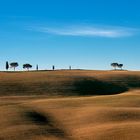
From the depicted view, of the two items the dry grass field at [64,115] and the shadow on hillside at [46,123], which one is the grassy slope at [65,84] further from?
the shadow on hillside at [46,123]

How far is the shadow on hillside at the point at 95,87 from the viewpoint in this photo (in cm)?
8556

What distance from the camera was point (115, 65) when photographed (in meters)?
163

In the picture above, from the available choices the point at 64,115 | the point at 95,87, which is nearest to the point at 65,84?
the point at 95,87

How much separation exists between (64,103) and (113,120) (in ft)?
49.1

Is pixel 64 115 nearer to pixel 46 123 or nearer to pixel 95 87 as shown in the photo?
pixel 46 123

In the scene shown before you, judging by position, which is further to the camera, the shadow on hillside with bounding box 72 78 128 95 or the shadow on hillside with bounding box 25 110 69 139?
the shadow on hillside with bounding box 72 78 128 95

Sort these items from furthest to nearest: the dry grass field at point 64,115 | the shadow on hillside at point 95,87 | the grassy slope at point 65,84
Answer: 1. the shadow on hillside at point 95,87
2. the grassy slope at point 65,84
3. the dry grass field at point 64,115

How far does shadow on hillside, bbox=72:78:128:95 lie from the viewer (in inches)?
3369

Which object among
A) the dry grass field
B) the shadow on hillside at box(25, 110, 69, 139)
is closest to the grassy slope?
the dry grass field

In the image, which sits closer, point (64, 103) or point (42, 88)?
point (64, 103)

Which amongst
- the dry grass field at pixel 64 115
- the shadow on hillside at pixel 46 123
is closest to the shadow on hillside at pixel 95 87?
the dry grass field at pixel 64 115

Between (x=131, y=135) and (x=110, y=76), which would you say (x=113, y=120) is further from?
(x=110, y=76)

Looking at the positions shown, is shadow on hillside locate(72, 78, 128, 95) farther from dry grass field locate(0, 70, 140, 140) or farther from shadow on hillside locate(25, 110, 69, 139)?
shadow on hillside locate(25, 110, 69, 139)

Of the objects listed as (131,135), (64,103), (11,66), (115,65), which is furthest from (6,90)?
(115,65)
